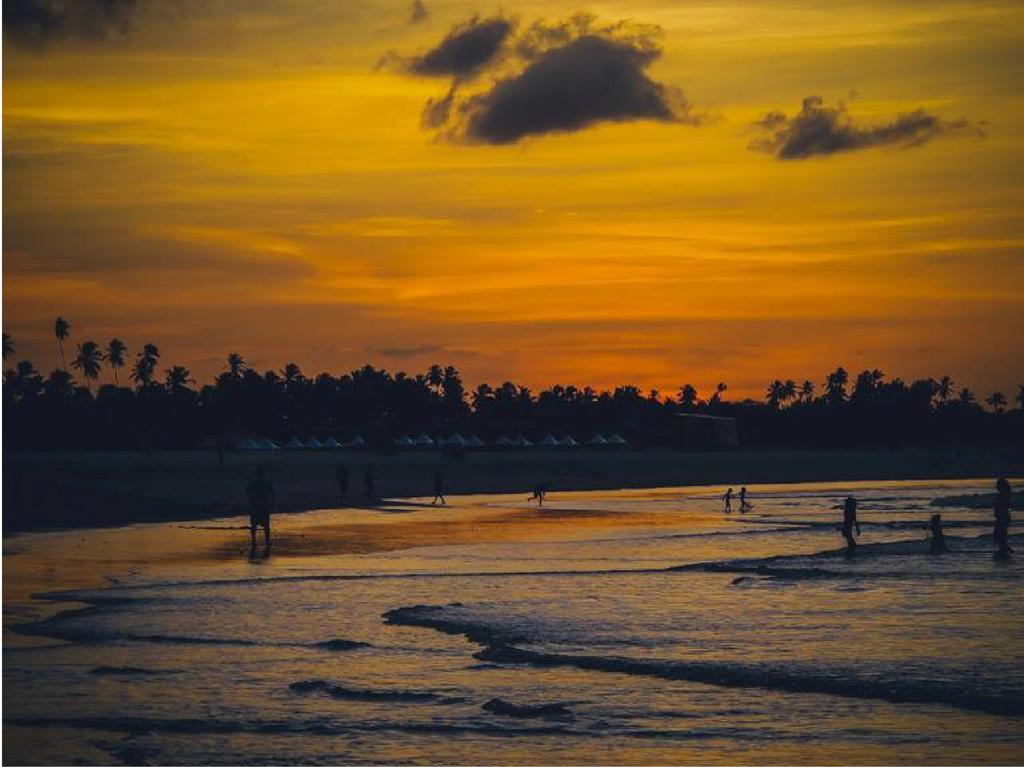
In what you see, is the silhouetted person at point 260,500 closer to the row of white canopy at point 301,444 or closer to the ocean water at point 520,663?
the ocean water at point 520,663

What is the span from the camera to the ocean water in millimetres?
14484

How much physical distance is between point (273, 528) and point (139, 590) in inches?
804

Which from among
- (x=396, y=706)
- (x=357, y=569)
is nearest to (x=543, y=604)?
(x=357, y=569)

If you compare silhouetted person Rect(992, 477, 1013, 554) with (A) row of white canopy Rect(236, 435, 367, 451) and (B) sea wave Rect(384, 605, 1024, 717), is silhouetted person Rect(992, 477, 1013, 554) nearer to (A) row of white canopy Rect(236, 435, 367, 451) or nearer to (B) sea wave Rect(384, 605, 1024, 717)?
(B) sea wave Rect(384, 605, 1024, 717)

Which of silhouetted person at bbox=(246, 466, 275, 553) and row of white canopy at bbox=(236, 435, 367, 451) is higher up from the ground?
row of white canopy at bbox=(236, 435, 367, 451)

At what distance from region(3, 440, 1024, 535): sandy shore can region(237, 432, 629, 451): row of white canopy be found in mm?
14667

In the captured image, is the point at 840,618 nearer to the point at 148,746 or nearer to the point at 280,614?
the point at 280,614

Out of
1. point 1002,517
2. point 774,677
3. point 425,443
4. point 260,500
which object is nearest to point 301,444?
point 425,443

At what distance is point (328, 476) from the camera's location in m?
99.3

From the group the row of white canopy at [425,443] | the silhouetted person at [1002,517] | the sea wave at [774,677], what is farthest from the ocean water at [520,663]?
the row of white canopy at [425,443]

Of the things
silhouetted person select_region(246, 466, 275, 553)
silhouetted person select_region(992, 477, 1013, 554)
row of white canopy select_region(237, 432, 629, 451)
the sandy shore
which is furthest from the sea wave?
row of white canopy select_region(237, 432, 629, 451)

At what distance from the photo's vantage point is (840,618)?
77.6 ft

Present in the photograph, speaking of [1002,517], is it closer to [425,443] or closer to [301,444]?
[301,444]

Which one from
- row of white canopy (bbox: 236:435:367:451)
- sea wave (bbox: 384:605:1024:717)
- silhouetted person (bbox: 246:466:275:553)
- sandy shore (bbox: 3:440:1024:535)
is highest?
row of white canopy (bbox: 236:435:367:451)
